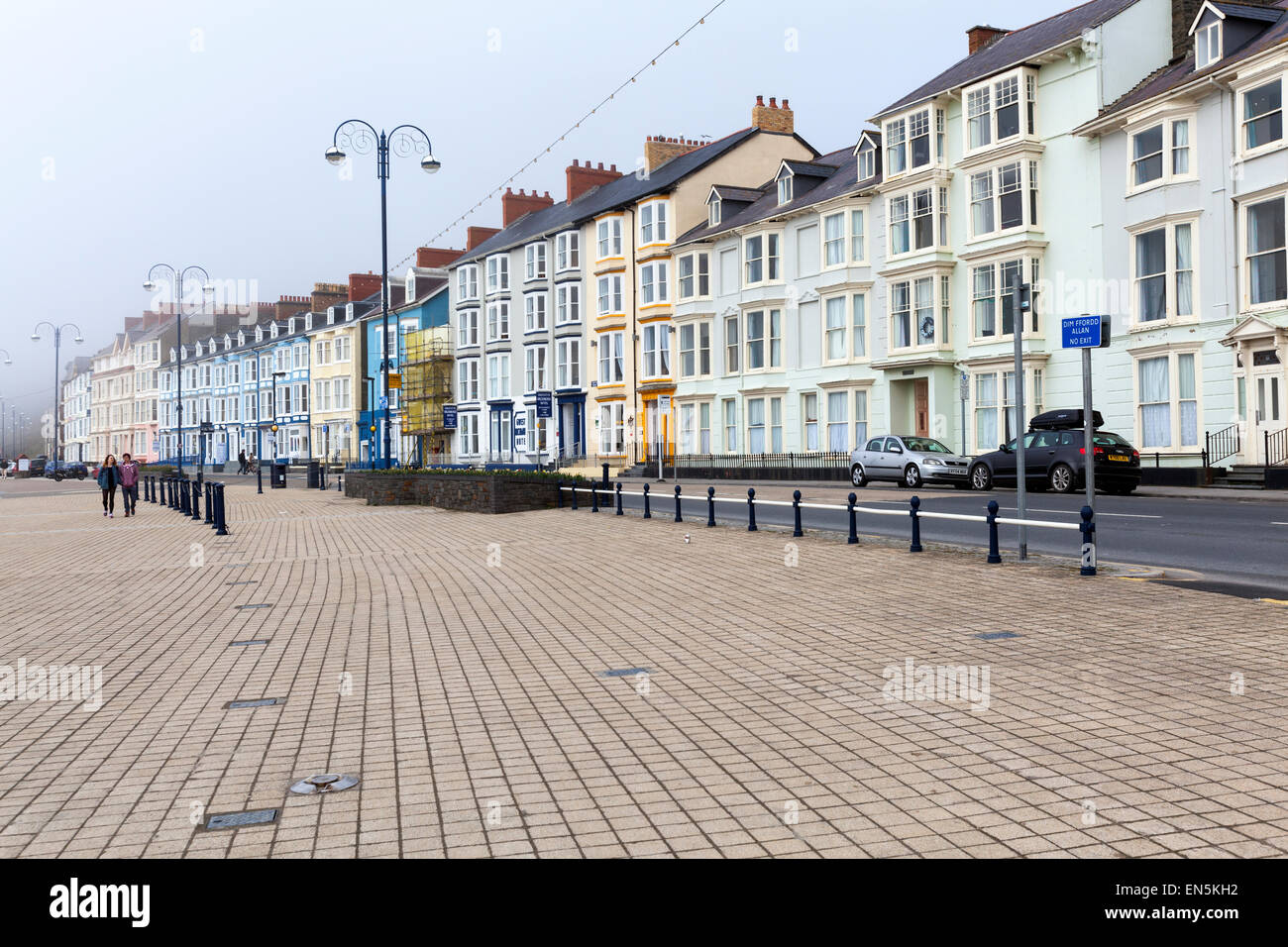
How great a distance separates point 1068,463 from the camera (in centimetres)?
2586

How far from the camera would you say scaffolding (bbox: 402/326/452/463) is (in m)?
68.2

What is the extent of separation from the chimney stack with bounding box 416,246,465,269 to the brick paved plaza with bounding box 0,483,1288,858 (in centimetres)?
6589

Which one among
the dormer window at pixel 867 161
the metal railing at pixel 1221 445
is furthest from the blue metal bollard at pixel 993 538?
the dormer window at pixel 867 161

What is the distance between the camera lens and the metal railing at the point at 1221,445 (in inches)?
1065

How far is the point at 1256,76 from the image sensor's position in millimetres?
26016

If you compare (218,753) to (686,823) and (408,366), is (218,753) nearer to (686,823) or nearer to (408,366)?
(686,823)

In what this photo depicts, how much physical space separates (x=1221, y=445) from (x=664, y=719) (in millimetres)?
25690

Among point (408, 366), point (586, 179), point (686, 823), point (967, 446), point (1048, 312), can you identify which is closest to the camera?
point (686, 823)

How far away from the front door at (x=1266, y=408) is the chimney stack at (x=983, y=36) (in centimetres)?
1830

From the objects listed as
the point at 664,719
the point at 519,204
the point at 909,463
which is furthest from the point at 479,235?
the point at 664,719

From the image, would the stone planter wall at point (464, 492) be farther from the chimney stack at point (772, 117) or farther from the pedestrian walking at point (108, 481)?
the chimney stack at point (772, 117)

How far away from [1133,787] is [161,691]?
6.04 metres

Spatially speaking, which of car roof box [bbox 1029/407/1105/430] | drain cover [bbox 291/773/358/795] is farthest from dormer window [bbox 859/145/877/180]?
drain cover [bbox 291/773/358/795]

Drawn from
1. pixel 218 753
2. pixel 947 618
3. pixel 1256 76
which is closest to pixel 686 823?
pixel 218 753
